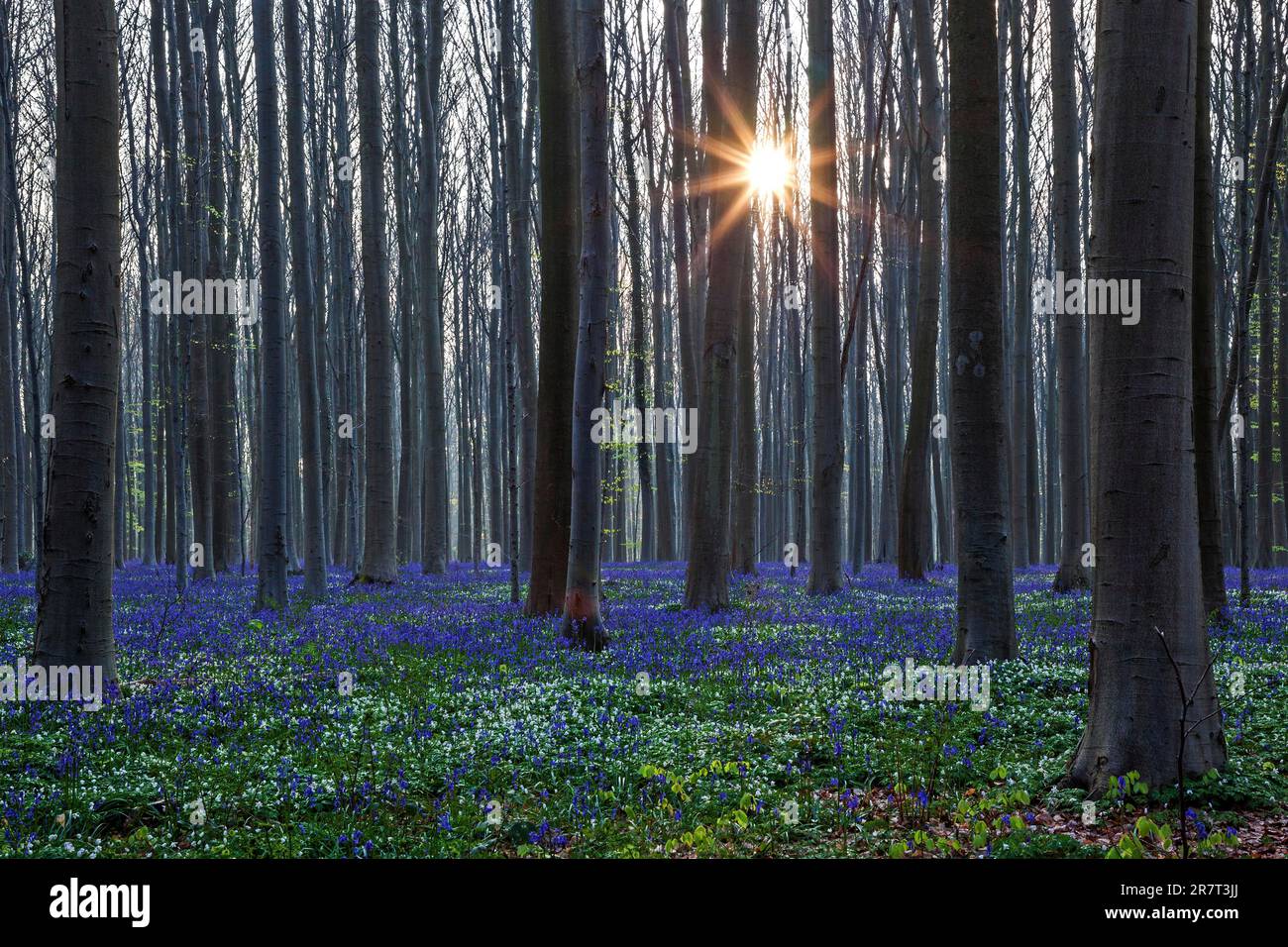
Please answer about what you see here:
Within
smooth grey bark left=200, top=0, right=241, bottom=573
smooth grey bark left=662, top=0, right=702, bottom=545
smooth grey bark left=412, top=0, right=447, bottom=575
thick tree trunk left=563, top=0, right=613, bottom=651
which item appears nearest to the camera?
thick tree trunk left=563, top=0, right=613, bottom=651

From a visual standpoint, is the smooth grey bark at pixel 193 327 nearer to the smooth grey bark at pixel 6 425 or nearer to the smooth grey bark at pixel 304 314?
the smooth grey bark at pixel 304 314

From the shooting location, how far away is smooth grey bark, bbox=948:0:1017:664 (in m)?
8.57

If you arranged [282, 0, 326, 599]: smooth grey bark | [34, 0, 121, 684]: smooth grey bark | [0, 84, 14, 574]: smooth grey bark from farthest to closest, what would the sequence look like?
[0, 84, 14, 574]: smooth grey bark → [282, 0, 326, 599]: smooth grey bark → [34, 0, 121, 684]: smooth grey bark

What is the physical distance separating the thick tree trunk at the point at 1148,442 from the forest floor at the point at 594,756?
14.9 inches

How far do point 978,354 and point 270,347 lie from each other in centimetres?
1085

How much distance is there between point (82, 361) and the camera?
7340mm

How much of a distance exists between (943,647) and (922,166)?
1150 centimetres

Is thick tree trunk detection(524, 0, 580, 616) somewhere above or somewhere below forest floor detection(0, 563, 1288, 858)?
above

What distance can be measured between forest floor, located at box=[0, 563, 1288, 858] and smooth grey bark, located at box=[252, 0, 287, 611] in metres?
3.26

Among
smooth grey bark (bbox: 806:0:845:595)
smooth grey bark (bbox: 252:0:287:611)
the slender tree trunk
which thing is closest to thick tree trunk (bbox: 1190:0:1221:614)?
the slender tree trunk

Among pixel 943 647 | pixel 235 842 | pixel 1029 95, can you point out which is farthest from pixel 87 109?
pixel 1029 95

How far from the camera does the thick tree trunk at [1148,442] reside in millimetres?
5133

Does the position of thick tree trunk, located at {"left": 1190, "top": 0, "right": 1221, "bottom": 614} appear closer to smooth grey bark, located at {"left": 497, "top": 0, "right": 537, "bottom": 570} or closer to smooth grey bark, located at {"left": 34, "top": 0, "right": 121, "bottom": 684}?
smooth grey bark, located at {"left": 34, "top": 0, "right": 121, "bottom": 684}

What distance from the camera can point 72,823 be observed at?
4.73 meters
